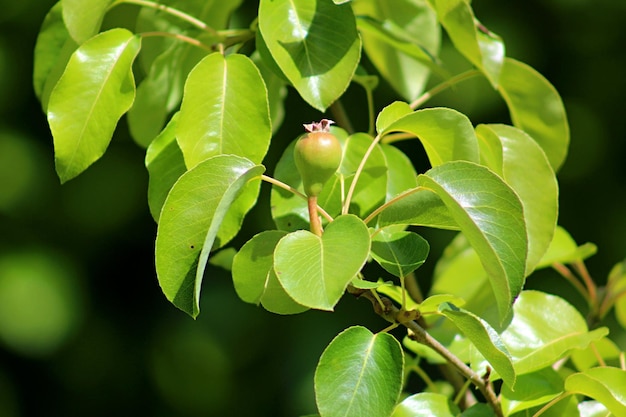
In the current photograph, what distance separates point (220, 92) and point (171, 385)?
1.74m

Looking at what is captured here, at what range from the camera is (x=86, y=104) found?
2.65 feet

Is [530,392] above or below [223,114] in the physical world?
below

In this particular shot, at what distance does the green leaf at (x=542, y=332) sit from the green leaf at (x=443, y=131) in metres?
0.21

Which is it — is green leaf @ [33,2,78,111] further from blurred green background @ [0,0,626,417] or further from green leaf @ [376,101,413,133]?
blurred green background @ [0,0,626,417]

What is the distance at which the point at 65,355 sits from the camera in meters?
2.35

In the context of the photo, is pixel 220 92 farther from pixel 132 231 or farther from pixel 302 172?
pixel 132 231

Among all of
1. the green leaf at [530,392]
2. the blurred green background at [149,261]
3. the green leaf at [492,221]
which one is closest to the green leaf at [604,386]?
the green leaf at [530,392]

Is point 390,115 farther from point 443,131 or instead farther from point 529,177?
point 529,177

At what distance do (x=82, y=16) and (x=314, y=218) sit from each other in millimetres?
325

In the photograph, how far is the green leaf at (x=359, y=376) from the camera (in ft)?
2.10

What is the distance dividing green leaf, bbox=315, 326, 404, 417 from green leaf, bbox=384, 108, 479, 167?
184mm

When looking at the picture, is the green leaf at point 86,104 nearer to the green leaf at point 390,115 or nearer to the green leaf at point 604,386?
the green leaf at point 390,115

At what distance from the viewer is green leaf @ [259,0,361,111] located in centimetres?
78

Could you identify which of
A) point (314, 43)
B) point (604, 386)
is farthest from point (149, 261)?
point (604, 386)
